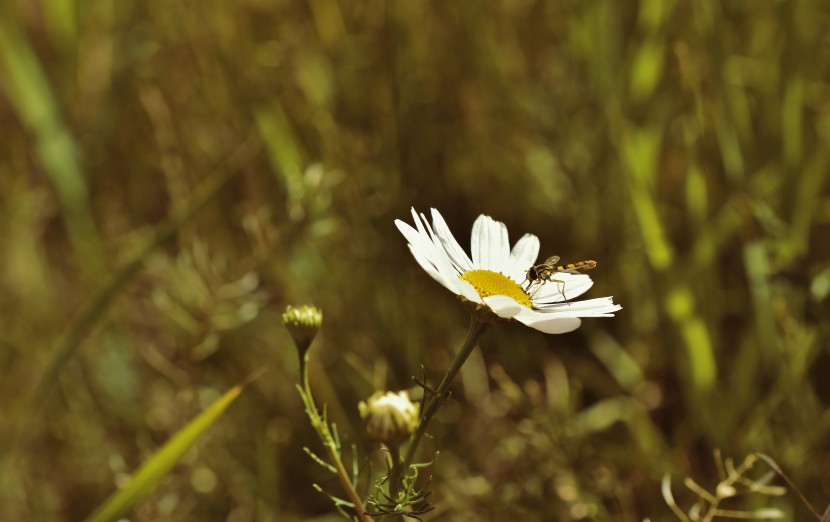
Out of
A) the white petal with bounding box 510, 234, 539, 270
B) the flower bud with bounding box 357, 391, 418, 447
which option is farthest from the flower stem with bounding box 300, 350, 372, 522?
the white petal with bounding box 510, 234, 539, 270

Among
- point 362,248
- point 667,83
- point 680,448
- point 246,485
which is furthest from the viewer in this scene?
point 667,83

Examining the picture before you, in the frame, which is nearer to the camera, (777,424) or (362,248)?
(777,424)

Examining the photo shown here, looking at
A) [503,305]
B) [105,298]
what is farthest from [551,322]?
[105,298]

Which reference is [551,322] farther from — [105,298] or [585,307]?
[105,298]

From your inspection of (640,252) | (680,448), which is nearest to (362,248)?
(640,252)

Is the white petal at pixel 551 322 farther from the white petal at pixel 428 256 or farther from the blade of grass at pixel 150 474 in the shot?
the blade of grass at pixel 150 474

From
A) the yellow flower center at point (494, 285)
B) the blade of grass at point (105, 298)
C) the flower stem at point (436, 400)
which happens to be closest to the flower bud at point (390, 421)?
the flower stem at point (436, 400)

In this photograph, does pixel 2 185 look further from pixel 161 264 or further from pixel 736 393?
pixel 736 393
